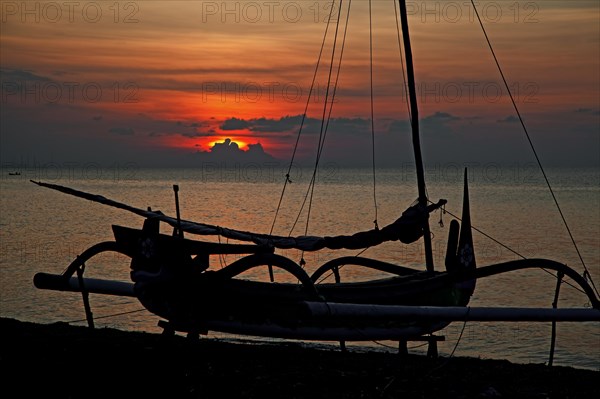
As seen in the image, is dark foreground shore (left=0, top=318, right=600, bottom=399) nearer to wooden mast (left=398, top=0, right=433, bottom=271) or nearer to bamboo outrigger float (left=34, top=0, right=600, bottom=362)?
bamboo outrigger float (left=34, top=0, right=600, bottom=362)

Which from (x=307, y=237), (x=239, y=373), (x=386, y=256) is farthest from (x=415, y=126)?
(x=386, y=256)

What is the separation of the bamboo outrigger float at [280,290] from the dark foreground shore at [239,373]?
0.56 meters

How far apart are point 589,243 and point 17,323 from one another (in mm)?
40812

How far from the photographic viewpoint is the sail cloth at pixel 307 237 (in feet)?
38.0

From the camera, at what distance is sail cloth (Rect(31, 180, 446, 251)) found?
1159 centimetres

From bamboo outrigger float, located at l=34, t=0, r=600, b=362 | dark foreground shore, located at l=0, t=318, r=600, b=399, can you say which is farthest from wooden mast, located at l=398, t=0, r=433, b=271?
dark foreground shore, located at l=0, t=318, r=600, b=399

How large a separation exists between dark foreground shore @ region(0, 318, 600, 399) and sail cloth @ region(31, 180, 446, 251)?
1.73 metres

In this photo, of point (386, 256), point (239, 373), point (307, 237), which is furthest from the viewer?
point (386, 256)

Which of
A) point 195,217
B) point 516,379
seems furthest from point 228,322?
point 195,217

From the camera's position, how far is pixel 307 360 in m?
12.3

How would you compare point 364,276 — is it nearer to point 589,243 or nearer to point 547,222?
point 589,243

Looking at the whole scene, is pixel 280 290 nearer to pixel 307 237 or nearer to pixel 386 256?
pixel 307 237

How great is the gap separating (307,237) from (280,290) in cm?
94

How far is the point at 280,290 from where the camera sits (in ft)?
40.5
